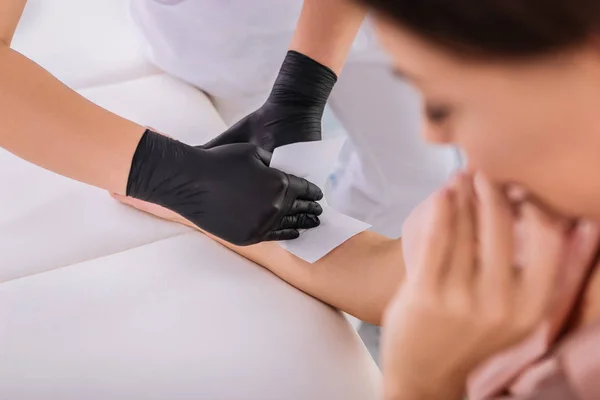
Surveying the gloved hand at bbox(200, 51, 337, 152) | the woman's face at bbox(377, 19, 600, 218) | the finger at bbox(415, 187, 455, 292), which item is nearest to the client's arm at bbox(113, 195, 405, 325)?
the gloved hand at bbox(200, 51, 337, 152)

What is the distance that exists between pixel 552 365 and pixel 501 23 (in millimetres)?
311

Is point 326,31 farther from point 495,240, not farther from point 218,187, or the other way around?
point 495,240

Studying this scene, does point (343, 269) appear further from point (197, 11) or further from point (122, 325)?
point (197, 11)

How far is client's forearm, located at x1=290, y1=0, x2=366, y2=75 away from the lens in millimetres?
1072

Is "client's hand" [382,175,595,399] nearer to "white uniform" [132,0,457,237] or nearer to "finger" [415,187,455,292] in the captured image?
"finger" [415,187,455,292]

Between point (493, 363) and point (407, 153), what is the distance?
83cm

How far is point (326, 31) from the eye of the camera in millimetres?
1083

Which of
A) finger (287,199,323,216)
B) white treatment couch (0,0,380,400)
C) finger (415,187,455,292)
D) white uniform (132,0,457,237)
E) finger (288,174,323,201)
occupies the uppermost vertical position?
white uniform (132,0,457,237)

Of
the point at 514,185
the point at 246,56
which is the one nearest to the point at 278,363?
the point at 514,185

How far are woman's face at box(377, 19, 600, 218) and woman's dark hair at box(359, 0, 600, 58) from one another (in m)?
0.01

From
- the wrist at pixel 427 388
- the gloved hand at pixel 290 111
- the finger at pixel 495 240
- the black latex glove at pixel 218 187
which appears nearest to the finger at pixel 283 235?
the black latex glove at pixel 218 187

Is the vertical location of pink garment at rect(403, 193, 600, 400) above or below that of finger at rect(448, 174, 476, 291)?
below

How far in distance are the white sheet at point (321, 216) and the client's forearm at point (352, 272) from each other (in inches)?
0.5

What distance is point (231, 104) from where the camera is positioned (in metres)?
1.45
